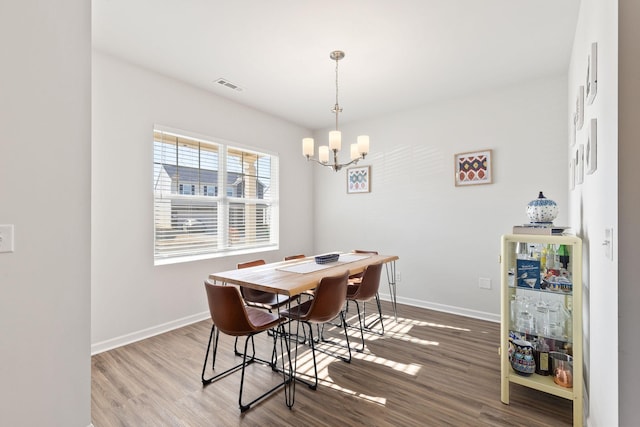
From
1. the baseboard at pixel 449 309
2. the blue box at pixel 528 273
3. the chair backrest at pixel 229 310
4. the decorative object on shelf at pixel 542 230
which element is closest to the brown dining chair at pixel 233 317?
the chair backrest at pixel 229 310

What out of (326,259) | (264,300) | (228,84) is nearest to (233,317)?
(264,300)

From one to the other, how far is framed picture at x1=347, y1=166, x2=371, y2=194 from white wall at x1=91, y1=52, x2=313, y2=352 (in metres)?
1.98

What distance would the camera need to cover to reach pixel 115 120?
2877 millimetres

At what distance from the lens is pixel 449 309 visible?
Result: 382cm

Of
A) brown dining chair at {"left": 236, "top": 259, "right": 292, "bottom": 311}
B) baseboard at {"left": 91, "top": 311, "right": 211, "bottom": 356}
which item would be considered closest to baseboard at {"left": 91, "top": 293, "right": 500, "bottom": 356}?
baseboard at {"left": 91, "top": 311, "right": 211, "bottom": 356}

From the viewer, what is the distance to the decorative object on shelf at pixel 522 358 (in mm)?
2016

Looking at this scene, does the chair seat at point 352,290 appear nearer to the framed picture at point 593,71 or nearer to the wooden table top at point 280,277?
the wooden table top at point 280,277

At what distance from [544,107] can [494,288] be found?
205 cm

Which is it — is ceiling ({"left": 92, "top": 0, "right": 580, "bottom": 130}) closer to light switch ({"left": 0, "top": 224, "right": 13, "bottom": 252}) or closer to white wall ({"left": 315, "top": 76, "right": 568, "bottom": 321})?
white wall ({"left": 315, "top": 76, "right": 568, "bottom": 321})

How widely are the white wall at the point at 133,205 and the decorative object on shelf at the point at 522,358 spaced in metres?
3.12

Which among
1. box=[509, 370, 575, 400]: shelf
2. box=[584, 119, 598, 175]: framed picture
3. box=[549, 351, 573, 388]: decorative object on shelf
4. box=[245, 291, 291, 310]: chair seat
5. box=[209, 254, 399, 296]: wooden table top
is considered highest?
box=[584, 119, 598, 175]: framed picture

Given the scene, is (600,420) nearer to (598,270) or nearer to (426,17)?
(598,270)

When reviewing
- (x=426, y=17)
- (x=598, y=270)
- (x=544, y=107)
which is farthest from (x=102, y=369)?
(x=544, y=107)

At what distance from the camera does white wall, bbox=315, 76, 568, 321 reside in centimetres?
329
